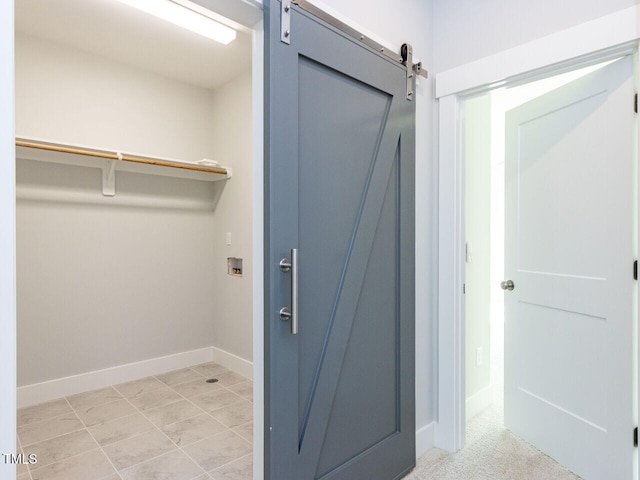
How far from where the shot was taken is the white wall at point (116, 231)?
110 inches

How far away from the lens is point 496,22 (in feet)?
6.46

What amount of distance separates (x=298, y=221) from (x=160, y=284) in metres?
2.48

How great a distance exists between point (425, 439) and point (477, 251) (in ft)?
4.27

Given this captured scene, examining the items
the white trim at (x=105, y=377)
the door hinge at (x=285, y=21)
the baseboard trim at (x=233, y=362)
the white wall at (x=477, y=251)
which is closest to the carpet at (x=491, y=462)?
the white wall at (x=477, y=251)

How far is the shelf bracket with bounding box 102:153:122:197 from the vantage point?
305 cm

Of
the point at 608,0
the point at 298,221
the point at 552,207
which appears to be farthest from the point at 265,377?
the point at 608,0

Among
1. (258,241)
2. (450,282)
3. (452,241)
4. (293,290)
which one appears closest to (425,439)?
(450,282)

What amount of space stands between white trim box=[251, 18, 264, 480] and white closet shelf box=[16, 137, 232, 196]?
2004 millimetres

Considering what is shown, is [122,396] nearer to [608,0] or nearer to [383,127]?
[383,127]

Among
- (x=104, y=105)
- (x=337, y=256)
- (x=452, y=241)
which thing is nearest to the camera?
(x=337, y=256)

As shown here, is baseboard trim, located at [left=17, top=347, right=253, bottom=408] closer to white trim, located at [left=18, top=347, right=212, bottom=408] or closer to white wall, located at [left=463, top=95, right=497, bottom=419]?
white trim, located at [left=18, top=347, right=212, bottom=408]

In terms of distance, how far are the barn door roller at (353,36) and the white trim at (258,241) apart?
0.30 feet

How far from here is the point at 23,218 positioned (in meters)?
2.74

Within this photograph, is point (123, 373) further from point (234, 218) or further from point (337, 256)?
point (337, 256)
